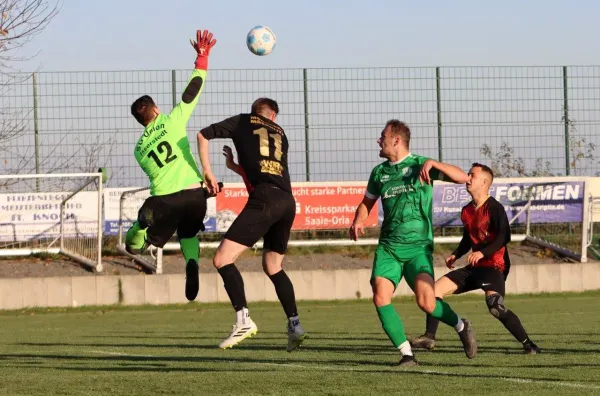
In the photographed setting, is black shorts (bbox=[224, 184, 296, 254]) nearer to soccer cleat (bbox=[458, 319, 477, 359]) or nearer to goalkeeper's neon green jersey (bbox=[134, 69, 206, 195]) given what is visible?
goalkeeper's neon green jersey (bbox=[134, 69, 206, 195])

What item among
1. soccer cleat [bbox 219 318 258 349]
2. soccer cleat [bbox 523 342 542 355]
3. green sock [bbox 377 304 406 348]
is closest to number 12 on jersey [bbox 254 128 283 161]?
soccer cleat [bbox 219 318 258 349]

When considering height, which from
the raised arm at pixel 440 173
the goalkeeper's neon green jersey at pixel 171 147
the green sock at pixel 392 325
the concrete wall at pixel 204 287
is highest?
the goalkeeper's neon green jersey at pixel 171 147

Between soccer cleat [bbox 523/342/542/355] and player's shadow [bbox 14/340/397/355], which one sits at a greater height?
soccer cleat [bbox 523/342/542/355]

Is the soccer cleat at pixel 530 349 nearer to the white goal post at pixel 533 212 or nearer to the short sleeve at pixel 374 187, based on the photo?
the short sleeve at pixel 374 187

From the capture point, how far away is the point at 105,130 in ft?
72.3

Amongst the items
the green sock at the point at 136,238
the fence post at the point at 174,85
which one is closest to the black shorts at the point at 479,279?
the green sock at the point at 136,238

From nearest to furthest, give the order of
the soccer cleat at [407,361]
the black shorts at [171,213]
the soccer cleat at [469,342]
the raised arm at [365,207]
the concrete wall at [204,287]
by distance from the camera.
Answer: the soccer cleat at [407,361] → the soccer cleat at [469,342] → the raised arm at [365,207] → the black shorts at [171,213] → the concrete wall at [204,287]

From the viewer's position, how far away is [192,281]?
10578mm

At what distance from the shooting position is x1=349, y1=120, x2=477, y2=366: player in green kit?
8.84 metres

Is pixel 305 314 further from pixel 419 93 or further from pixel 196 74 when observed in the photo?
pixel 196 74

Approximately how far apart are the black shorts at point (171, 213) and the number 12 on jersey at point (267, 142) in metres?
0.94

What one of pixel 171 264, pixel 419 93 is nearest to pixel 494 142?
pixel 419 93

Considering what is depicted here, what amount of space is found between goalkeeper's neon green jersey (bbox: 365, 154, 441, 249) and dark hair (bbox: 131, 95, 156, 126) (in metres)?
2.57

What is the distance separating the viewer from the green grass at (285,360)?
7.38 m
